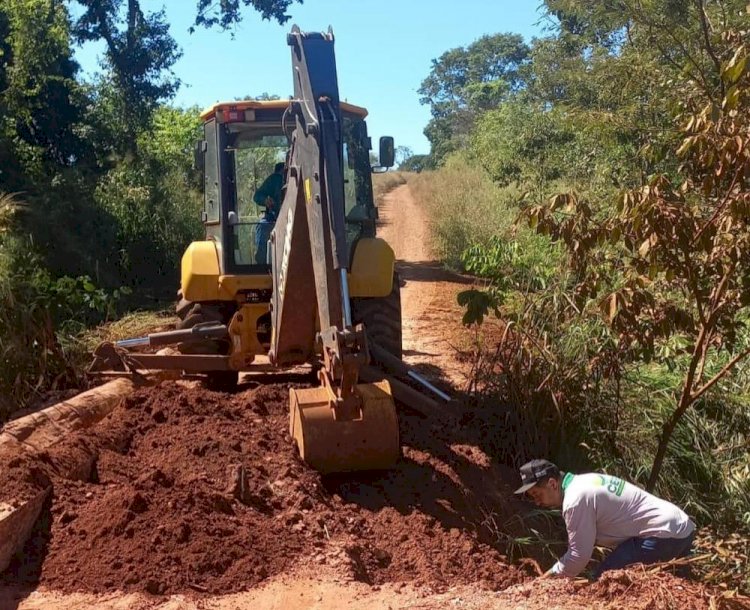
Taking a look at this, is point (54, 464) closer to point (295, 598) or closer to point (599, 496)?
point (295, 598)

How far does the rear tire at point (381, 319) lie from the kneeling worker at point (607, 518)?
138 inches

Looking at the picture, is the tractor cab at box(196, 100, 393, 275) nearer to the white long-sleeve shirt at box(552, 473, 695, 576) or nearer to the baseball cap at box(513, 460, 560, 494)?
the baseball cap at box(513, 460, 560, 494)

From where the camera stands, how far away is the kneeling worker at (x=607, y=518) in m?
4.29

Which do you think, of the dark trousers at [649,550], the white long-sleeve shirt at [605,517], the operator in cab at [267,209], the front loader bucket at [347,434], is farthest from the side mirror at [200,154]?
the dark trousers at [649,550]

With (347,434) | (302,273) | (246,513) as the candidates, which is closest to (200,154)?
(302,273)

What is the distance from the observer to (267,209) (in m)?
7.72

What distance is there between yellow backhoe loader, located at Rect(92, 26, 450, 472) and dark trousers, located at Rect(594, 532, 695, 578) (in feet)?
5.23

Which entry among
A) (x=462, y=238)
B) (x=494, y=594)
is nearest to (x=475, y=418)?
(x=494, y=594)

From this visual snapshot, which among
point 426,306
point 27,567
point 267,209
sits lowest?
point 27,567

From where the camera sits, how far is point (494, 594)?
4156mm

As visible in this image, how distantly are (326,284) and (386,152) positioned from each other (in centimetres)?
284

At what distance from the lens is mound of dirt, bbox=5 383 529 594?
181 inches

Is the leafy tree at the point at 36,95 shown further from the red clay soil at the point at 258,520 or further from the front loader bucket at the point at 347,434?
the front loader bucket at the point at 347,434

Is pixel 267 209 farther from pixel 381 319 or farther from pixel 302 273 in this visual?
pixel 302 273
